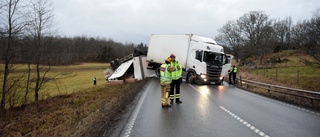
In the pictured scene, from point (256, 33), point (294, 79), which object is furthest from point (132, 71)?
point (256, 33)

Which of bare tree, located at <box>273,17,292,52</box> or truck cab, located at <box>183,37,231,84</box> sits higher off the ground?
bare tree, located at <box>273,17,292,52</box>

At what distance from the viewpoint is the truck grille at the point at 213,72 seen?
48.0 ft

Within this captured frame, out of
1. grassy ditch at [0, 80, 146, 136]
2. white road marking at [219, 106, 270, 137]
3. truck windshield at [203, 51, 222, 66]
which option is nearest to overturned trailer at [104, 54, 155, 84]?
truck windshield at [203, 51, 222, 66]

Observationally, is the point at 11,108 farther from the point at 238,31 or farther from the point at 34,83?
the point at 238,31

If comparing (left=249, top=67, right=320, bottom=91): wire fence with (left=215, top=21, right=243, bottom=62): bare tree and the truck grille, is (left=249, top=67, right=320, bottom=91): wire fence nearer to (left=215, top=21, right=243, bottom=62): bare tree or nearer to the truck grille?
the truck grille

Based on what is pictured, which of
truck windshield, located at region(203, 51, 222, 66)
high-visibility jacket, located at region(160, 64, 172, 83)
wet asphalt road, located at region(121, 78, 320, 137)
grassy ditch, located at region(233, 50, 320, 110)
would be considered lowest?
wet asphalt road, located at region(121, 78, 320, 137)

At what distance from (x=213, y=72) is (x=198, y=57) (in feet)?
5.37

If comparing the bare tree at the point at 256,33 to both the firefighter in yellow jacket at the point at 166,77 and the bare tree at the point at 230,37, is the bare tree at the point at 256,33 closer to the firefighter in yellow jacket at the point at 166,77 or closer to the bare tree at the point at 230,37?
the bare tree at the point at 230,37

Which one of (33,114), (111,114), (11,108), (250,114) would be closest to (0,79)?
(11,108)

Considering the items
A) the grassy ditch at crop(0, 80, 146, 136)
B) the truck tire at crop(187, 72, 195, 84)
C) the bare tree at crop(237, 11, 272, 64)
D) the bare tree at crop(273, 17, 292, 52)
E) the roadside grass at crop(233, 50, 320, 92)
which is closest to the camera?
the grassy ditch at crop(0, 80, 146, 136)

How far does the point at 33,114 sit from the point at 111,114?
5.00 meters

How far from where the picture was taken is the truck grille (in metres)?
14.6

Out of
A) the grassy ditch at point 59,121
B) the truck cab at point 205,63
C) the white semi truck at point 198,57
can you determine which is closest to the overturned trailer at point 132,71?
the white semi truck at point 198,57

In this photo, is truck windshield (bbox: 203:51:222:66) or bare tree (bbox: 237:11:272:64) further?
bare tree (bbox: 237:11:272:64)
